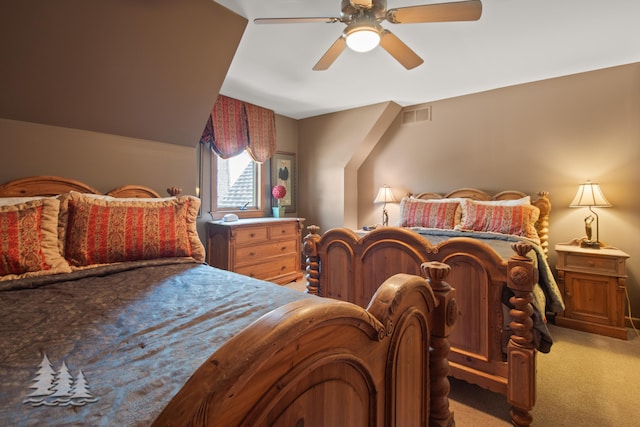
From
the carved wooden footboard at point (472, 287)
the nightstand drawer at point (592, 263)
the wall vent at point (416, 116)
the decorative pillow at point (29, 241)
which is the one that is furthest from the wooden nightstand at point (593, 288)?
the decorative pillow at point (29, 241)

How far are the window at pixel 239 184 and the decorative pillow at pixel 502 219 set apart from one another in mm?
2677

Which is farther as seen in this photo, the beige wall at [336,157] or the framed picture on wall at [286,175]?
the framed picture on wall at [286,175]

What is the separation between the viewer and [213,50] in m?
2.12

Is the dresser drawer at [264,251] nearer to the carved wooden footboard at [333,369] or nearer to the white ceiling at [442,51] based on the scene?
the white ceiling at [442,51]

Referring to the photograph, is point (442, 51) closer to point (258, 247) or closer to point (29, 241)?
point (258, 247)

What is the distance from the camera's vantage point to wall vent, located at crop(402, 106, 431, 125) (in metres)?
3.91

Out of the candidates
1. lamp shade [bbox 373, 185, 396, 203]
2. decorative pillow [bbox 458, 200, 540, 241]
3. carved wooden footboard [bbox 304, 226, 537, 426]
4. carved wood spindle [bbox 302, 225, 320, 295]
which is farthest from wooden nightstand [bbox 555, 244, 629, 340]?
carved wood spindle [bbox 302, 225, 320, 295]

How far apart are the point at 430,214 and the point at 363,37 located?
2079 millimetres

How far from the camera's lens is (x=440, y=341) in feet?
3.08

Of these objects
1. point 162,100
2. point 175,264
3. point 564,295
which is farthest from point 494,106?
point 175,264

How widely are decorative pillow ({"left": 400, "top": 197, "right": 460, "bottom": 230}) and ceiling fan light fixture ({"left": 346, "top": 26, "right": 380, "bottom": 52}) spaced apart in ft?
6.53

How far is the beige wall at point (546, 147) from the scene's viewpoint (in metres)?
2.77

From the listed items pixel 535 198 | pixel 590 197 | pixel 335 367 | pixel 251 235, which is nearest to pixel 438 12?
pixel 335 367

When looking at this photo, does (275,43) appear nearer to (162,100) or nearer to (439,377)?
(162,100)
